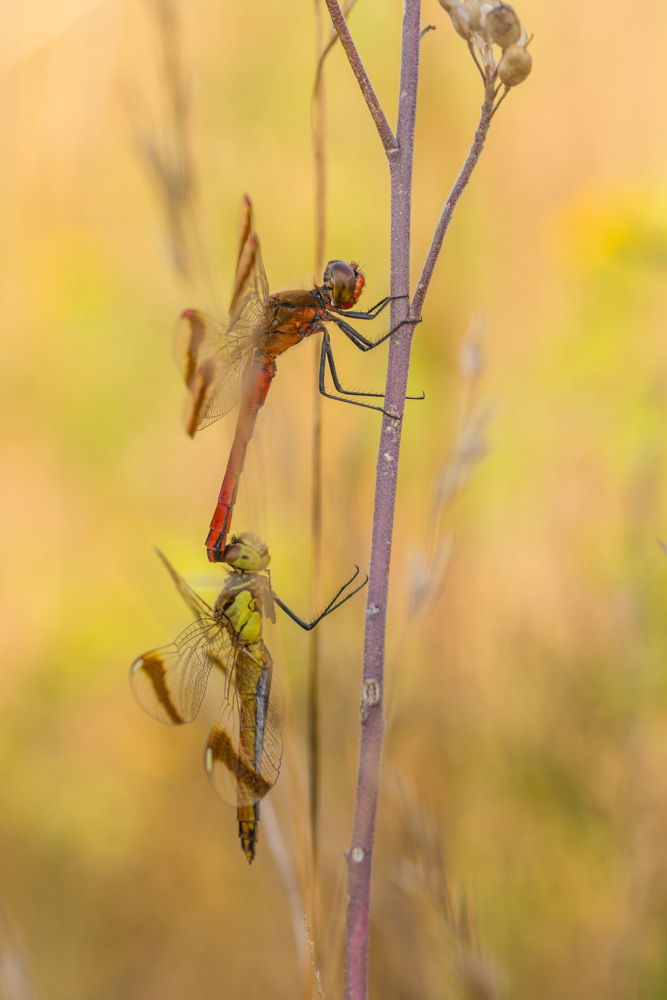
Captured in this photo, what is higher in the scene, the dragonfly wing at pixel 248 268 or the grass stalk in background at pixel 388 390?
the dragonfly wing at pixel 248 268

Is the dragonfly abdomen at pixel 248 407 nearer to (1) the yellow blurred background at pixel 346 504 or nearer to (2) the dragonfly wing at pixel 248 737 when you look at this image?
(1) the yellow blurred background at pixel 346 504

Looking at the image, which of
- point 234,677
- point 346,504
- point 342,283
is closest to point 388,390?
point 342,283

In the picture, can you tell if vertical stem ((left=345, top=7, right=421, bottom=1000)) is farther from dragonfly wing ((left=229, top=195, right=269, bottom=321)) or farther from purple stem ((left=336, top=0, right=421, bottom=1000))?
dragonfly wing ((left=229, top=195, right=269, bottom=321))

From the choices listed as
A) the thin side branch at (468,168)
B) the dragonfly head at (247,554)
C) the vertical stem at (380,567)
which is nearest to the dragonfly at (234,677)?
the dragonfly head at (247,554)

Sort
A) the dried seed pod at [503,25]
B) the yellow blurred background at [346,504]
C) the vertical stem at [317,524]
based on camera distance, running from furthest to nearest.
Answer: the yellow blurred background at [346,504] → the vertical stem at [317,524] → the dried seed pod at [503,25]

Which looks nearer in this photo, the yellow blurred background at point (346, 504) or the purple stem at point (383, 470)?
the purple stem at point (383, 470)

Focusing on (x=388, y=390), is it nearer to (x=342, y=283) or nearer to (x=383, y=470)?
(x=383, y=470)
